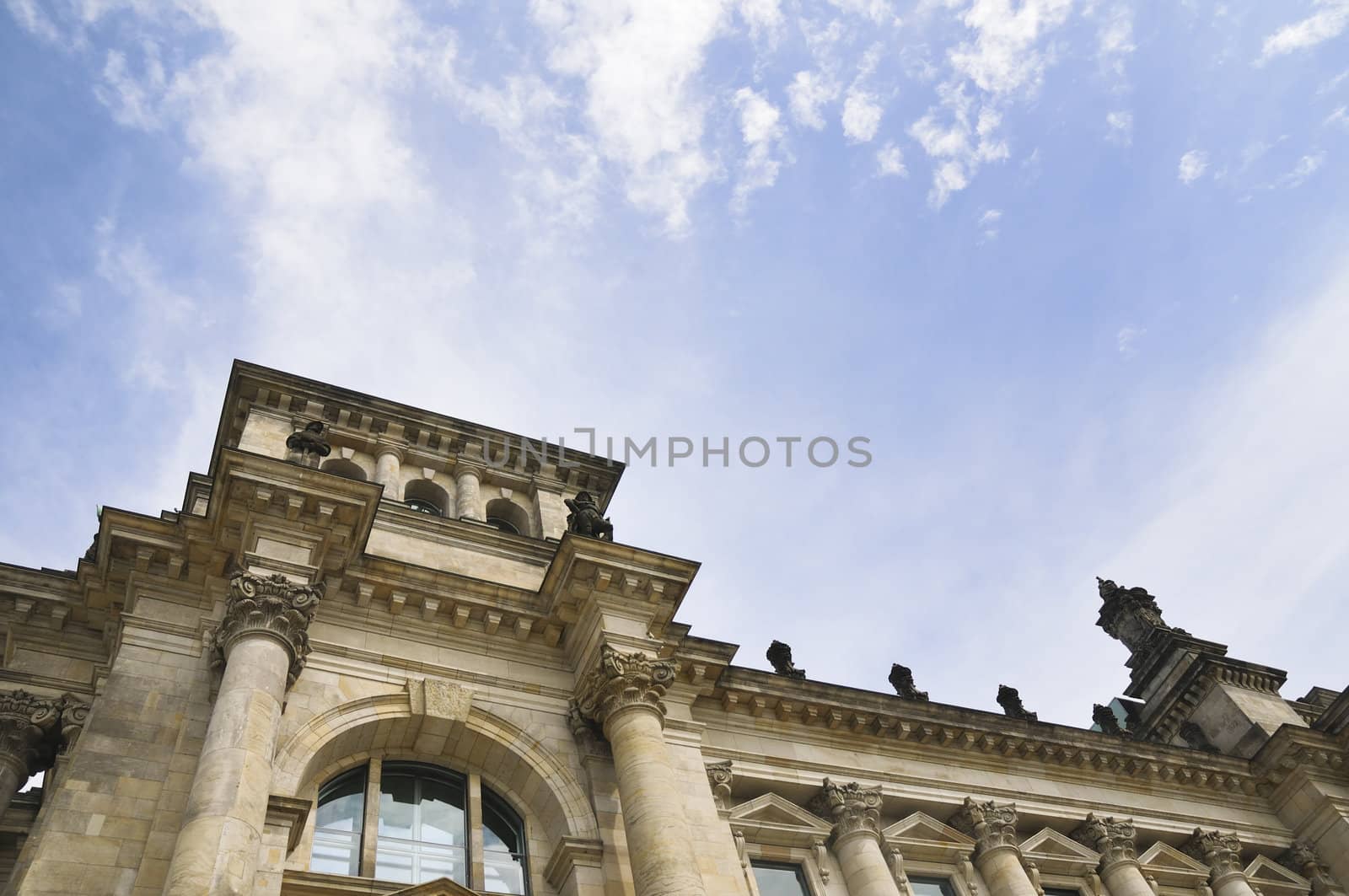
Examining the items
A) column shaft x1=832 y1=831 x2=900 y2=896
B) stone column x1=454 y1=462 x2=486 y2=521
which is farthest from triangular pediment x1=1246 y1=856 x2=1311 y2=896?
stone column x1=454 y1=462 x2=486 y2=521

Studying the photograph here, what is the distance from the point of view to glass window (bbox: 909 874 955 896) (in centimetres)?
2086

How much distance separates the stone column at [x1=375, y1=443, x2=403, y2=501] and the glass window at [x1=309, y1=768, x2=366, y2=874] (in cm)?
766

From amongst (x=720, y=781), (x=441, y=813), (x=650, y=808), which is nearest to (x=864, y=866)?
(x=720, y=781)

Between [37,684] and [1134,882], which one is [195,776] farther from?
[1134,882]

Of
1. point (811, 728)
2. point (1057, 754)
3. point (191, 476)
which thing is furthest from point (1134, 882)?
point (191, 476)

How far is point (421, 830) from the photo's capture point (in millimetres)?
16625

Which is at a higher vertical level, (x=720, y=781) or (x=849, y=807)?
(x=720, y=781)

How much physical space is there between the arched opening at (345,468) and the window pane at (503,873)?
10.2 meters

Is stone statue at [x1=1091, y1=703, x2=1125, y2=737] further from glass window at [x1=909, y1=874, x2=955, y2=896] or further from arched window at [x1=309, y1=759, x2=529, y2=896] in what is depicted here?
arched window at [x1=309, y1=759, x2=529, y2=896]

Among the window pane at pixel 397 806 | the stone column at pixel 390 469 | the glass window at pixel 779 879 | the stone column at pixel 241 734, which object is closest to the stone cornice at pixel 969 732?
the glass window at pixel 779 879

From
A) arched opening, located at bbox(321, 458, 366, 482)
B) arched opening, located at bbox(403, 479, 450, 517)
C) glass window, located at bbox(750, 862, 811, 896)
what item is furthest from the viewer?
arched opening, located at bbox(403, 479, 450, 517)

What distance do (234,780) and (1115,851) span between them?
18.4 metres

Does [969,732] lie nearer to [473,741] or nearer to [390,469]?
[473,741]

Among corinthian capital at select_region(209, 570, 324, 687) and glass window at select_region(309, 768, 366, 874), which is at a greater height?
corinthian capital at select_region(209, 570, 324, 687)
